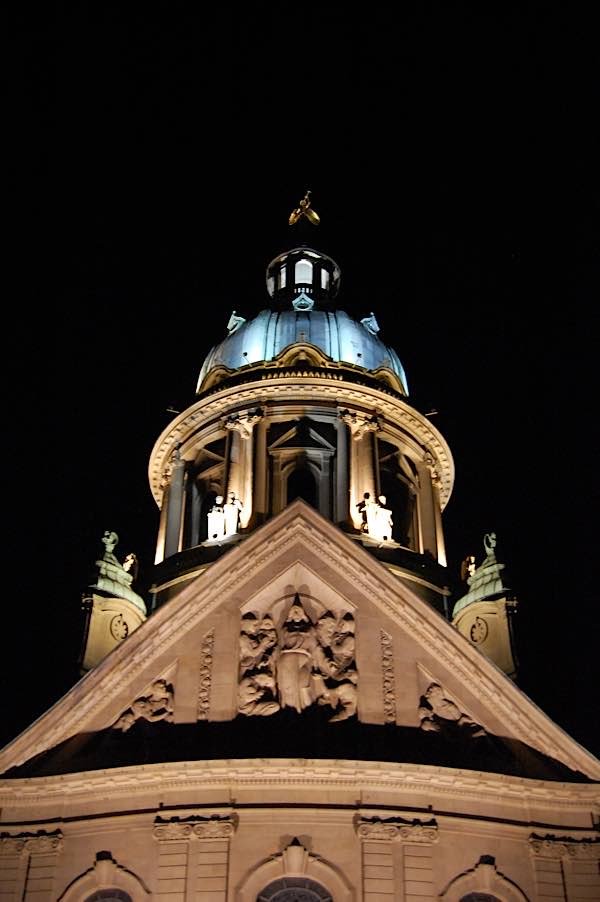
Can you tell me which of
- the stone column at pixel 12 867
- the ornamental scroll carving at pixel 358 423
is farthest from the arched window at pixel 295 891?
the ornamental scroll carving at pixel 358 423

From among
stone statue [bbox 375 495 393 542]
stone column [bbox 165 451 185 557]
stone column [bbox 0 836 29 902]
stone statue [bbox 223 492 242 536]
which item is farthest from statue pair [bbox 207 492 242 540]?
stone column [bbox 0 836 29 902]

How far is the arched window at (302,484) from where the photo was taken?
44.7m

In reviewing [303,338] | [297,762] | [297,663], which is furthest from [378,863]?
[303,338]

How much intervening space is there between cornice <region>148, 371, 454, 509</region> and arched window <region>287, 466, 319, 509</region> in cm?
285

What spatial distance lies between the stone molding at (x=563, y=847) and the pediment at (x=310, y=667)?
1.87 meters

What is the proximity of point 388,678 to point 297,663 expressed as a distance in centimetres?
242

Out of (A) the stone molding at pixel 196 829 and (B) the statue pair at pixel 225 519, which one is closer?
(A) the stone molding at pixel 196 829

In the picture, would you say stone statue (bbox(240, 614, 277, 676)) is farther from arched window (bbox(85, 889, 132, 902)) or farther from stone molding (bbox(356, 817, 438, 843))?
arched window (bbox(85, 889, 132, 902))

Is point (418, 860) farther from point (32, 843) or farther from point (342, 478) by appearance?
point (342, 478)

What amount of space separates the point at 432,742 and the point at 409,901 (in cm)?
409

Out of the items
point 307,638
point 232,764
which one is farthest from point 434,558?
point 232,764

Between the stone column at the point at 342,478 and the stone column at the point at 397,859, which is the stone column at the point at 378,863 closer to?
the stone column at the point at 397,859

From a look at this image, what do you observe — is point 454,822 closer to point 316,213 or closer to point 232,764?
point 232,764

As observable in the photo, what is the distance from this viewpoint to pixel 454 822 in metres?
28.4
